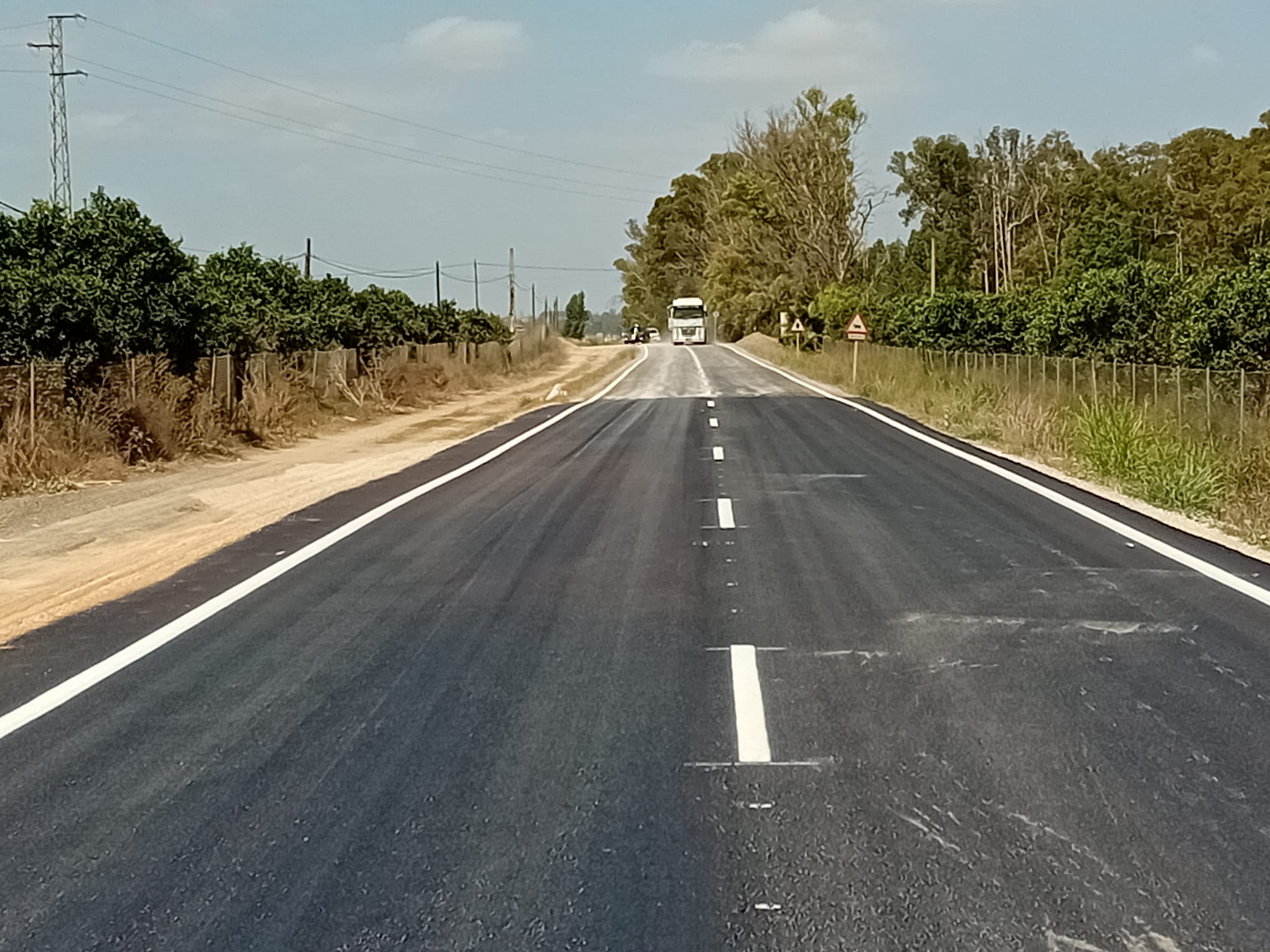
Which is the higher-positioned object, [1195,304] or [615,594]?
[1195,304]

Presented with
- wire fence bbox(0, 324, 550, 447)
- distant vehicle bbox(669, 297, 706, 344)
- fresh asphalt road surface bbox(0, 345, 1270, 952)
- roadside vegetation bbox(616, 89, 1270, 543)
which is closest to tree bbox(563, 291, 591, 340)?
roadside vegetation bbox(616, 89, 1270, 543)

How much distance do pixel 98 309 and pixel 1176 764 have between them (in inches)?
706

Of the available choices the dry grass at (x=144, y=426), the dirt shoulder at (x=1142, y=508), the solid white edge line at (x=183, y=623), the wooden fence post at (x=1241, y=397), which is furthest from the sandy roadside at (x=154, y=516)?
the wooden fence post at (x=1241, y=397)

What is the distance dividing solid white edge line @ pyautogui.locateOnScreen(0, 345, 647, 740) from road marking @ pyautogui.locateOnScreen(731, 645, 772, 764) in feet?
11.5

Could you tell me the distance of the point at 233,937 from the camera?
412 cm

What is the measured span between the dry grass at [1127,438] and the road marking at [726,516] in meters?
4.67

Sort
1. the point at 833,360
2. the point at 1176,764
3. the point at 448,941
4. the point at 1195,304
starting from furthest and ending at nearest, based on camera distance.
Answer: the point at 833,360, the point at 1195,304, the point at 1176,764, the point at 448,941

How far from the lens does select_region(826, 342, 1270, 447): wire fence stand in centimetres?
1725

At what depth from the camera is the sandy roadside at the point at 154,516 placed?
10195 mm

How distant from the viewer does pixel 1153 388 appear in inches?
824

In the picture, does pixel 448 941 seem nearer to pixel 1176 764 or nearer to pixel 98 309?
pixel 1176 764

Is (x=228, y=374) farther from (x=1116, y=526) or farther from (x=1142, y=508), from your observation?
(x=1116, y=526)

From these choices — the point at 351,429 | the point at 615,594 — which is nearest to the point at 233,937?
the point at 615,594

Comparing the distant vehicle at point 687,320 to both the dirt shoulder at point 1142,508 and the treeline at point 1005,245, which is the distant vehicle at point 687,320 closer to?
the treeline at point 1005,245
